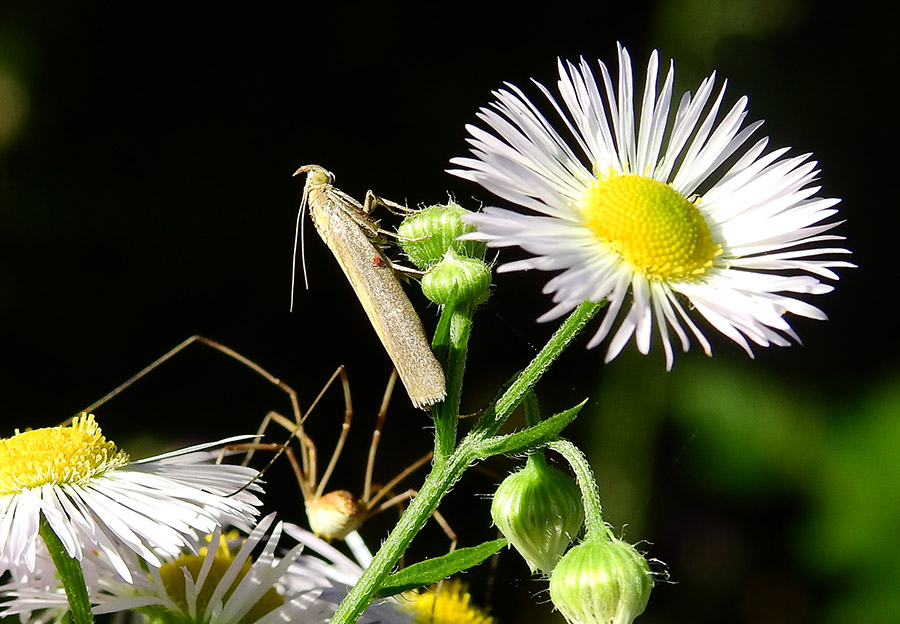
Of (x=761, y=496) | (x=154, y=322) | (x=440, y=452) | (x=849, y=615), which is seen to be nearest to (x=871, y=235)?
(x=761, y=496)

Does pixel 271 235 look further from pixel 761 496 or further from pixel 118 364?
pixel 761 496

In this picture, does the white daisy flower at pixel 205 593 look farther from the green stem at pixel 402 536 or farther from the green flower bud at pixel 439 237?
the green flower bud at pixel 439 237

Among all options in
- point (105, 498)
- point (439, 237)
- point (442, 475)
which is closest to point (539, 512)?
point (442, 475)

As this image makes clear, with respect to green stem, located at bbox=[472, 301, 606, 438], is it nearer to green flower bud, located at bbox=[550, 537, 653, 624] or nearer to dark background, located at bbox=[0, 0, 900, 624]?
green flower bud, located at bbox=[550, 537, 653, 624]

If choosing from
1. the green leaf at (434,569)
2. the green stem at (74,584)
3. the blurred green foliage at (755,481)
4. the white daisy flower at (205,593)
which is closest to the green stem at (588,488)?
the green leaf at (434,569)

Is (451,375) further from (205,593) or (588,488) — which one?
(205,593)

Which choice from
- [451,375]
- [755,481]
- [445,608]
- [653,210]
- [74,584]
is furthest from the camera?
[755,481]
